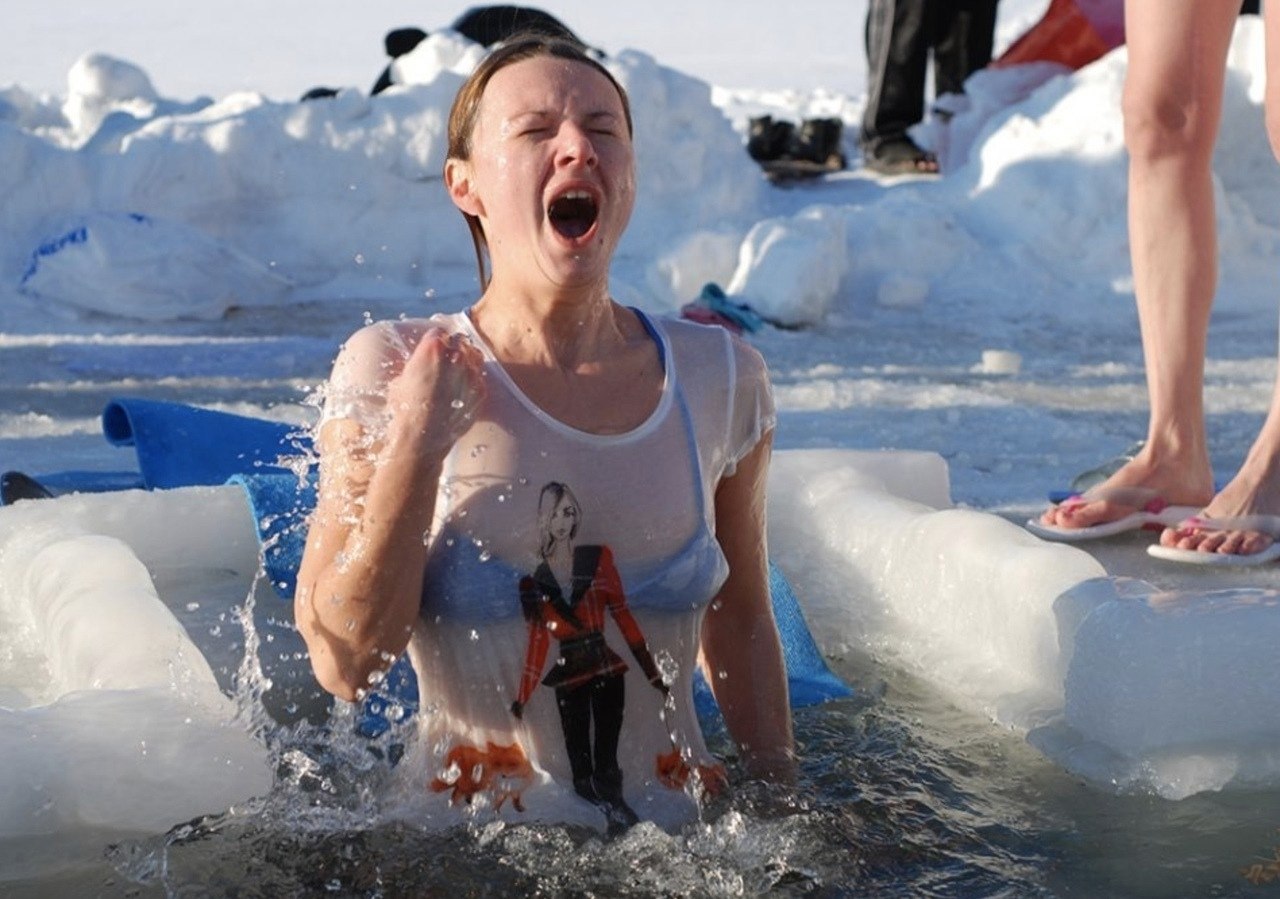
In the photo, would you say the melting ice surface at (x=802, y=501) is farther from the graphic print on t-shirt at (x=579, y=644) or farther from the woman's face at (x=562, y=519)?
the woman's face at (x=562, y=519)

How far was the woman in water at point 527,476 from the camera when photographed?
6.67 feet

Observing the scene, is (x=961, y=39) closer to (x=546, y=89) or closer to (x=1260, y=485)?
(x=1260, y=485)

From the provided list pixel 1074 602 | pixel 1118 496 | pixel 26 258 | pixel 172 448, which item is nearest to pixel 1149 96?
pixel 1118 496

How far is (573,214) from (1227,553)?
1.66 m

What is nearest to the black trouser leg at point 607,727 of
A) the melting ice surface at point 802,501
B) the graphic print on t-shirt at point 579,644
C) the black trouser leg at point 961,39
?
the graphic print on t-shirt at point 579,644

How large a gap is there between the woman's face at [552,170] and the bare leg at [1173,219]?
170 centimetres

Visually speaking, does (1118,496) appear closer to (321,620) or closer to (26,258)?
(321,620)

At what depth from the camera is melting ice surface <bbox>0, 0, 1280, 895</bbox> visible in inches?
84.0

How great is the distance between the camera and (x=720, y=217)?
371 inches

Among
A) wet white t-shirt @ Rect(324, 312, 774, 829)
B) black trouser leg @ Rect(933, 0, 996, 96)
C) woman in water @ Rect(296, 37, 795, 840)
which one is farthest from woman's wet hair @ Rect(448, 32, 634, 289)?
black trouser leg @ Rect(933, 0, 996, 96)

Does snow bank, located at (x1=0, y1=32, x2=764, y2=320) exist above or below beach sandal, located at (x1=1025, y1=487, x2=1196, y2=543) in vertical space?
above

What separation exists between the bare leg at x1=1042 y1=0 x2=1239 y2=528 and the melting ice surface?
0.27 metres

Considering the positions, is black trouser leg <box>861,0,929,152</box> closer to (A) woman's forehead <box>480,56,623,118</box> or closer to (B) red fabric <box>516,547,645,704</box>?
(A) woman's forehead <box>480,56,623,118</box>

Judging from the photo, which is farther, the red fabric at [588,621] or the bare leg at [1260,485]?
the bare leg at [1260,485]
